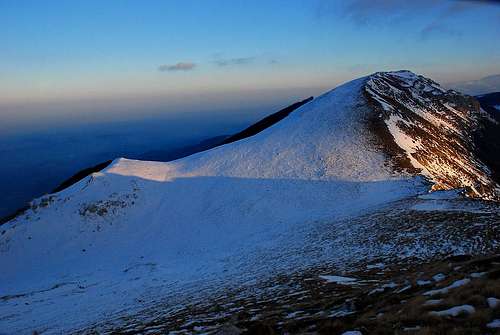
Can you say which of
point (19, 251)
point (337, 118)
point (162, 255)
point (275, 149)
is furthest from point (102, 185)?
point (337, 118)

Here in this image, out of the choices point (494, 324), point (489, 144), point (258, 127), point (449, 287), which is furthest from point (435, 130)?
point (494, 324)

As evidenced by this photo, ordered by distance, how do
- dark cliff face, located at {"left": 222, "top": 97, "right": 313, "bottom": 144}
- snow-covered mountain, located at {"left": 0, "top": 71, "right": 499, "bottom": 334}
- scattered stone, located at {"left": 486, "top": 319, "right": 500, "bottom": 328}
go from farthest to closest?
dark cliff face, located at {"left": 222, "top": 97, "right": 313, "bottom": 144} < snow-covered mountain, located at {"left": 0, "top": 71, "right": 499, "bottom": 334} < scattered stone, located at {"left": 486, "top": 319, "right": 500, "bottom": 328}

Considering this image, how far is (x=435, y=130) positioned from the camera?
201 feet

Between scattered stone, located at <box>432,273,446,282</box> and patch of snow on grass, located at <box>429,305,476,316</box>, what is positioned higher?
patch of snow on grass, located at <box>429,305,476,316</box>

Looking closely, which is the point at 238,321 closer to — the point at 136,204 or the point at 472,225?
the point at 472,225

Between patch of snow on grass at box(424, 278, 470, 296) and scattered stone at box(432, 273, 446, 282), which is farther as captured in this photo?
scattered stone at box(432, 273, 446, 282)

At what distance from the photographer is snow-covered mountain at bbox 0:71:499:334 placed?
24.2m

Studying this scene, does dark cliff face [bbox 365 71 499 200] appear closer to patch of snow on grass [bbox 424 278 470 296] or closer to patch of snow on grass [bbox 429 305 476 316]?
patch of snow on grass [bbox 424 278 470 296]

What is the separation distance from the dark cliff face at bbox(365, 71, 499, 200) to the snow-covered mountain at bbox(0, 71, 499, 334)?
0.39m

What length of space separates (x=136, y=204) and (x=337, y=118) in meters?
30.1

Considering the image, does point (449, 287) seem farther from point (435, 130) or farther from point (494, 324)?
point (435, 130)

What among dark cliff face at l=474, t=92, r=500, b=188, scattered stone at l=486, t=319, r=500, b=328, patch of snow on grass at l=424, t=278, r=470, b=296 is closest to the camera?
scattered stone at l=486, t=319, r=500, b=328

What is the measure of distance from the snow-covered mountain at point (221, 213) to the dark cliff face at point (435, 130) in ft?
1.27

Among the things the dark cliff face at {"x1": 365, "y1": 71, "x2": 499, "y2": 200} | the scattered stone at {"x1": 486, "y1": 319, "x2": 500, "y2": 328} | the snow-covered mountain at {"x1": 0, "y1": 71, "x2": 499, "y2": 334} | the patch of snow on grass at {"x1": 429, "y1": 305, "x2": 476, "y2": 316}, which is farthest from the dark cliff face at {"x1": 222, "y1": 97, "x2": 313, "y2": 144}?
the scattered stone at {"x1": 486, "y1": 319, "x2": 500, "y2": 328}
